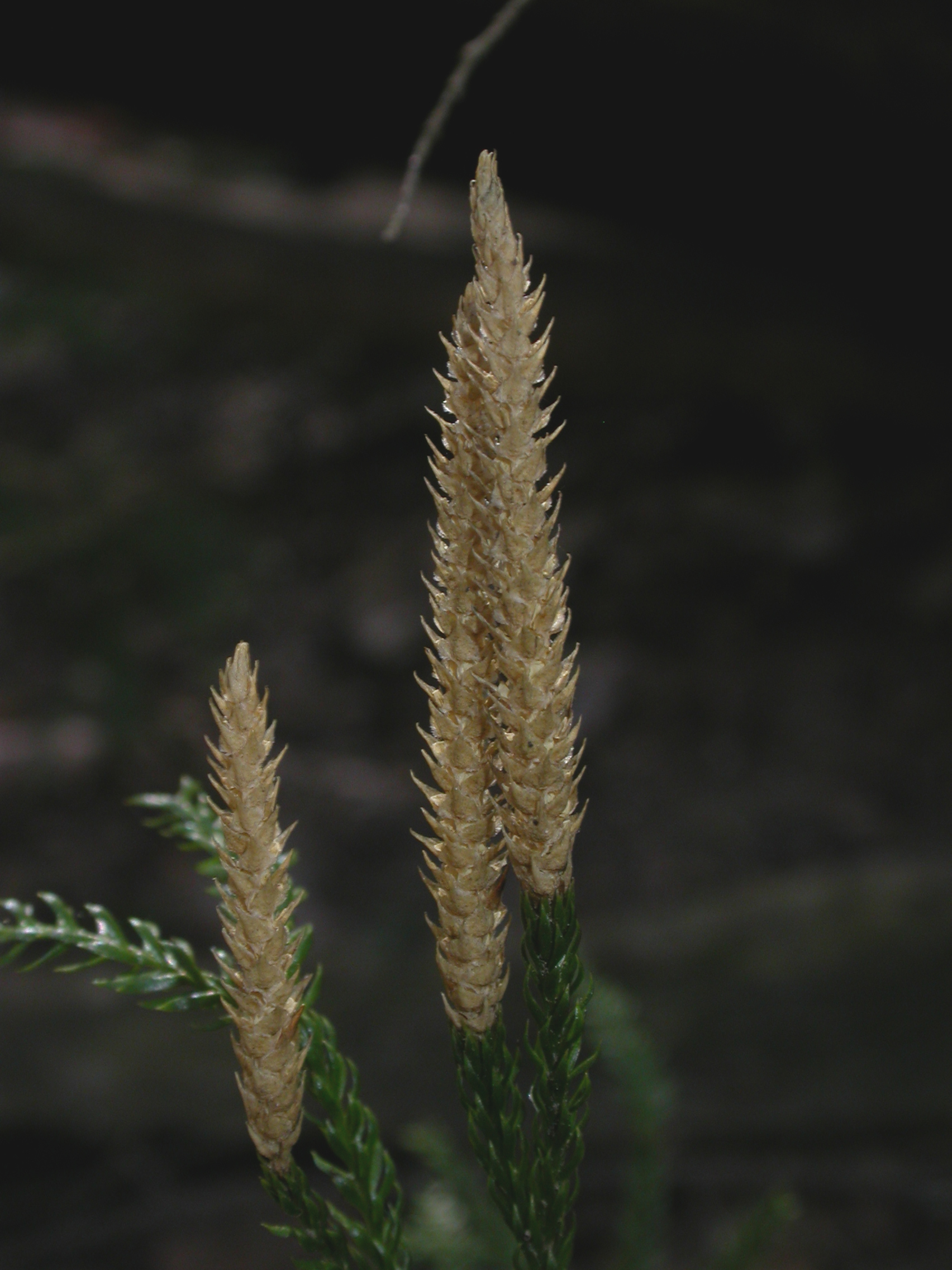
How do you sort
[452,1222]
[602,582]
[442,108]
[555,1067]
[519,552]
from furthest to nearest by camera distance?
[602,582] → [452,1222] → [442,108] → [555,1067] → [519,552]

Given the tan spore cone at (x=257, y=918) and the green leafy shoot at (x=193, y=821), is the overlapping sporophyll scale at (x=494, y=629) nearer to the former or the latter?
the tan spore cone at (x=257, y=918)

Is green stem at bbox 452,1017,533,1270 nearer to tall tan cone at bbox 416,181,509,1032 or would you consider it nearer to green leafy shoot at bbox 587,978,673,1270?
tall tan cone at bbox 416,181,509,1032

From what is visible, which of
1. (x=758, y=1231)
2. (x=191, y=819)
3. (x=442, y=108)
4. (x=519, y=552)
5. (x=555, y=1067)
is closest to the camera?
(x=519, y=552)

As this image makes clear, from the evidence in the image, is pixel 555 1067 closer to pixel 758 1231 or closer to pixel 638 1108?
pixel 758 1231

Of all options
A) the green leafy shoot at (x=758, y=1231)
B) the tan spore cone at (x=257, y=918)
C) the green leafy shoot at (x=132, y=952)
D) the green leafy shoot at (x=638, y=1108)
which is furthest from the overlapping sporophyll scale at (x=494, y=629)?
the green leafy shoot at (x=638, y=1108)

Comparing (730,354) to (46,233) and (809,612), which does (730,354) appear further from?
(46,233)

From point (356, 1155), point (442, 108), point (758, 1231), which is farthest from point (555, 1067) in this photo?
point (758, 1231)
